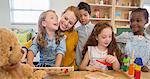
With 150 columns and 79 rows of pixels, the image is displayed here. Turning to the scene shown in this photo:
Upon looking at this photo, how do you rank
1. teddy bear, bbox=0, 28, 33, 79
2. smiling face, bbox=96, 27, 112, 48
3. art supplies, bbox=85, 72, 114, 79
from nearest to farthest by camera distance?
teddy bear, bbox=0, 28, 33, 79, art supplies, bbox=85, 72, 114, 79, smiling face, bbox=96, 27, 112, 48

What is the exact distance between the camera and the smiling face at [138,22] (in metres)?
1.53

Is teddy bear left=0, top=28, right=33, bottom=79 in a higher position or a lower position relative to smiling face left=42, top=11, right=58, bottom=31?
lower

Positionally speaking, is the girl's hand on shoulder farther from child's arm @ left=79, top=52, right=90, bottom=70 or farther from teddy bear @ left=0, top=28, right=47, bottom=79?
teddy bear @ left=0, top=28, right=47, bottom=79

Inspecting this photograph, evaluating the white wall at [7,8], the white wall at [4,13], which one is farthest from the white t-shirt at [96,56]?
the white wall at [4,13]

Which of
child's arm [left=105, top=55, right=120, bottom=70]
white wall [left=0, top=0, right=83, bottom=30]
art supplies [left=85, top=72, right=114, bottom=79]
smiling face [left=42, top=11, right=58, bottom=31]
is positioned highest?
white wall [left=0, top=0, right=83, bottom=30]

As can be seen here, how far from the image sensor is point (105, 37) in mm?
1464

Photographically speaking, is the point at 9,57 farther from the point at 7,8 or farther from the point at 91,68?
the point at 7,8

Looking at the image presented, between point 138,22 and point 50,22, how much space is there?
697mm

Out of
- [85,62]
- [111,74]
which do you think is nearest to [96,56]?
[85,62]

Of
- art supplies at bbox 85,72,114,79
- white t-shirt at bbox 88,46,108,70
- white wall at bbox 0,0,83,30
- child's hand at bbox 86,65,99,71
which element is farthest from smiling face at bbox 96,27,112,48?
white wall at bbox 0,0,83,30

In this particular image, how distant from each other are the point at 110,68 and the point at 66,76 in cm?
39

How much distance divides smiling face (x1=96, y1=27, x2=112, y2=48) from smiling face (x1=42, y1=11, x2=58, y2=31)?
349 mm

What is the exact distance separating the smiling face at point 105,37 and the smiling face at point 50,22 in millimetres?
349

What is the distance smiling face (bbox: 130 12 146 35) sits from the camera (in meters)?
1.53
